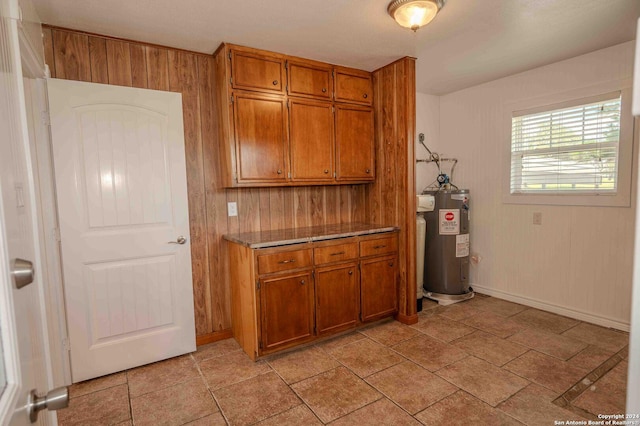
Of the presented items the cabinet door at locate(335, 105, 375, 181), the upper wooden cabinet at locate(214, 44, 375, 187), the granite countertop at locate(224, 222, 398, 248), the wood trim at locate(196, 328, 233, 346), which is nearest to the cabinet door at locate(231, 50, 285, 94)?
the upper wooden cabinet at locate(214, 44, 375, 187)

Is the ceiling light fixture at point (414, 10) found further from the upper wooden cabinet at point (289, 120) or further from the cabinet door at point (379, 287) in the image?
the cabinet door at point (379, 287)

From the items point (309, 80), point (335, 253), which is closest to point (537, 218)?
point (335, 253)

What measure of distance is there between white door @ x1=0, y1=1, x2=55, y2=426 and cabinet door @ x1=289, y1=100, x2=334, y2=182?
2.11 meters

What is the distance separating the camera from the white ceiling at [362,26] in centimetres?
214

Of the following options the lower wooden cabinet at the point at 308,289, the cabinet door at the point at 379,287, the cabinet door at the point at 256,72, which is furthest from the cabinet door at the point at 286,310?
the cabinet door at the point at 256,72

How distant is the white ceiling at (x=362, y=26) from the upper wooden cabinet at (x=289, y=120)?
0.15 m

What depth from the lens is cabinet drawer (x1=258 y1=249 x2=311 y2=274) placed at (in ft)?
8.43

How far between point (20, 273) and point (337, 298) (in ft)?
8.14

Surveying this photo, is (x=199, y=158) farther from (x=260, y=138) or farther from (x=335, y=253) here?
(x=335, y=253)

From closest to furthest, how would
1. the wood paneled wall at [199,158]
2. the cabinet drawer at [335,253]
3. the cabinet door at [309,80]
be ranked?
the wood paneled wall at [199,158], the cabinet drawer at [335,253], the cabinet door at [309,80]

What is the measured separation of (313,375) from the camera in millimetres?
2416

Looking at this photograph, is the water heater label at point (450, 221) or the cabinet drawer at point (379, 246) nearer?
the cabinet drawer at point (379, 246)

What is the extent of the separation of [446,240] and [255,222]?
85.2 inches

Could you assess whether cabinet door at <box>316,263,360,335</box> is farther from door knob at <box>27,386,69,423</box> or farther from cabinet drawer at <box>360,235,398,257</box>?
door knob at <box>27,386,69,423</box>
